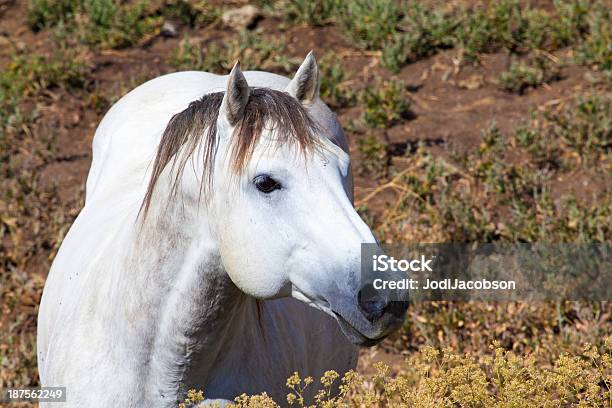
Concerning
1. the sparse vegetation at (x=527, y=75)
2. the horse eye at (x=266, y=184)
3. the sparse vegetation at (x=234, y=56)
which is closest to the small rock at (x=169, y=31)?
the sparse vegetation at (x=234, y=56)

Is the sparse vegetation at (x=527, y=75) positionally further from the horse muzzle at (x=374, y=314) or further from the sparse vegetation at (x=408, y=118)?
the horse muzzle at (x=374, y=314)

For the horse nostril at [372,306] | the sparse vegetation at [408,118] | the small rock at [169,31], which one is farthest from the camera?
the small rock at [169,31]

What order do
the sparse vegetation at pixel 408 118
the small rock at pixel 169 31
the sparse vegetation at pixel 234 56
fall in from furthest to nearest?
the small rock at pixel 169 31
the sparse vegetation at pixel 234 56
the sparse vegetation at pixel 408 118

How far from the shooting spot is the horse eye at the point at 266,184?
7.87 feet

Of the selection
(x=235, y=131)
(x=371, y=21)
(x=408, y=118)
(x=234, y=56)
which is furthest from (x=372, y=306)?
(x=371, y=21)

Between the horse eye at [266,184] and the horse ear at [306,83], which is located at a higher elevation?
the horse ear at [306,83]

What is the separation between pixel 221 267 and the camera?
2578mm

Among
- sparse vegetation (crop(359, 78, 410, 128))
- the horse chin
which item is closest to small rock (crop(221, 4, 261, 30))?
sparse vegetation (crop(359, 78, 410, 128))

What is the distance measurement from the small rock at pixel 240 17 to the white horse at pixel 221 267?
4.42 meters

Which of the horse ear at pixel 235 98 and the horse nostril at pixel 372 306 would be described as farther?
the horse ear at pixel 235 98

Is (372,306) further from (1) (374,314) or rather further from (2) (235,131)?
(2) (235,131)

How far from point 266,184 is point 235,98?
9.7 inches

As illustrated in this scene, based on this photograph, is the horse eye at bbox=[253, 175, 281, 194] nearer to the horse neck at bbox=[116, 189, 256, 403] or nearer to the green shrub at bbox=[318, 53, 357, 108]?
the horse neck at bbox=[116, 189, 256, 403]

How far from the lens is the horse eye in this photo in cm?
240
